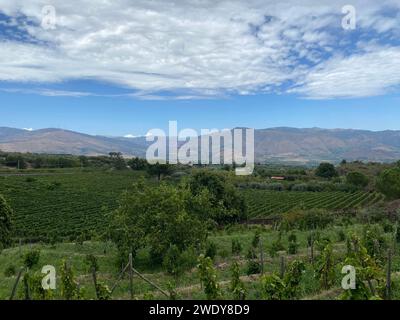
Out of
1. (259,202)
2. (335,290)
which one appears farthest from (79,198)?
(335,290)

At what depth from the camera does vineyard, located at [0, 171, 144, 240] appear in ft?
144

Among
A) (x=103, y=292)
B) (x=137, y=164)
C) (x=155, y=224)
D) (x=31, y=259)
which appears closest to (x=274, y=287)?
(x=103, y=292)

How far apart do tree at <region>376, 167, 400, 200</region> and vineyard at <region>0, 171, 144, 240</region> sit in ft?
146

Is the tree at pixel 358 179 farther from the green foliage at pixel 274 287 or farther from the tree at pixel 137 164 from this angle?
the green foliage at pixel 274 287

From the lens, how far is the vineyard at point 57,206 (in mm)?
44031

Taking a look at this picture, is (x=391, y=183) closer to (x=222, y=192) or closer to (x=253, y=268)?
(x=222, y=192)

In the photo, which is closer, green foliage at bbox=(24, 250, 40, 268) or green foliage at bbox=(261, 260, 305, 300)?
green foliage at bbox=(261, 260, 305, 300)

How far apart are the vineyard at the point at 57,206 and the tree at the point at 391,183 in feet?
146

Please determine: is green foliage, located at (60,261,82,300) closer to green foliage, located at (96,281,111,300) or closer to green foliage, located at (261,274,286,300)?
green foliage, located at (96,281,111,300)

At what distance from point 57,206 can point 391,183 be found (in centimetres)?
5509

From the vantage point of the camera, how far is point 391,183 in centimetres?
6800

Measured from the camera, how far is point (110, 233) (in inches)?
850

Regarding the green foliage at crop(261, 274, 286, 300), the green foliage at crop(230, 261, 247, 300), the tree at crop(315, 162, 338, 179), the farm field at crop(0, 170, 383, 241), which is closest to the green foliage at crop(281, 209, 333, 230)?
the farm field at crop(0, 170, 383, 241)
